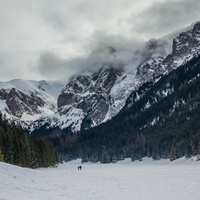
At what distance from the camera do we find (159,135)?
149m

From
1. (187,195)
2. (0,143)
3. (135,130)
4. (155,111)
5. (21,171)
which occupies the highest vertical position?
(155,111)

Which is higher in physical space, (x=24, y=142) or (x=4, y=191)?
(x=24, y=142)

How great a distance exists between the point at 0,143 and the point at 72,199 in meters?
41.7

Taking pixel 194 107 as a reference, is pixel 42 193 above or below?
below

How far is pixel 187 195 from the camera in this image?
25766mm

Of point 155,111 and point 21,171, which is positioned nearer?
point 21,171

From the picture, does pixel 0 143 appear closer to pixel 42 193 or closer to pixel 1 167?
pixel 1 167

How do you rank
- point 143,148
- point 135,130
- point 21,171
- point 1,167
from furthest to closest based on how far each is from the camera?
point 135,130 → point 143,148 → point 21,171 → point 1,167

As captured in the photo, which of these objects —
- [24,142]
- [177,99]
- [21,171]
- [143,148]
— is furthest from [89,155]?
[21,171]

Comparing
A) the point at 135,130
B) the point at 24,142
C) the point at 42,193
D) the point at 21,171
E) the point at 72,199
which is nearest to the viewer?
the point at 72,199

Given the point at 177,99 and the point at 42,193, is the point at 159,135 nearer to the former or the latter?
the point at 177,99

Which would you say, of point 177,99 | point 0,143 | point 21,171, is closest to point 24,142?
point 0,143

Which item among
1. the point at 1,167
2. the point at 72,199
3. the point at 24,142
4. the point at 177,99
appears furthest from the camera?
the point at 177,99

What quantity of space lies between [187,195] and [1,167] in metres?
23.9
